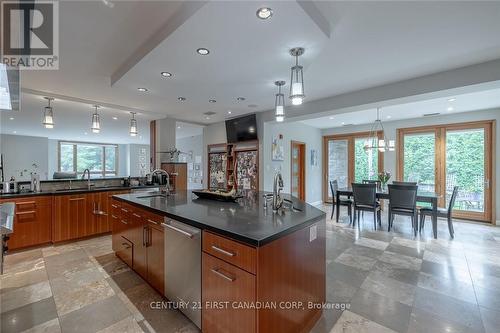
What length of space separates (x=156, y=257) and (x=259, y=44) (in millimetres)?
2298

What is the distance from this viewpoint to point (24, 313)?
1979 millimetres

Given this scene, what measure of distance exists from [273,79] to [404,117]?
4.81 metres

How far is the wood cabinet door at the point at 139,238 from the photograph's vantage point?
2.39m

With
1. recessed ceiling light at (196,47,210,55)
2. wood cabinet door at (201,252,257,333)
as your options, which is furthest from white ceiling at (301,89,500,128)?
wood cabinet door at (201,252,257,333)

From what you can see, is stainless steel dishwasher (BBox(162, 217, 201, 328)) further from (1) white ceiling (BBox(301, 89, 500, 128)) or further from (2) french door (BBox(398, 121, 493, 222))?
(2) french door (BBox(398, 121, 493, 222))

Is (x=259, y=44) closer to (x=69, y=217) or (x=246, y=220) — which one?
(x=246, y=220)

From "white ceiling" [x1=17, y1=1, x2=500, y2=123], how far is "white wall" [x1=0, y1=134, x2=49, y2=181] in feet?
27.8

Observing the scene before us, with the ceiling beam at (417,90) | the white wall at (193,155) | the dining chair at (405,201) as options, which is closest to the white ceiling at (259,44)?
the ceiling beam at (417,90)

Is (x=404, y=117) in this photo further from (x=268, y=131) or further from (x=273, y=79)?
(x=273, y=79)

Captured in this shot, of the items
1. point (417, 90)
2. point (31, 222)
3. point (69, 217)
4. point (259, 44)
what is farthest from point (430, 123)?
point (31, 222)

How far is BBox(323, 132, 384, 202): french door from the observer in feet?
22.6

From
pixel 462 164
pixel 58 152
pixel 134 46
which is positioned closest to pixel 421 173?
pixel 462 164

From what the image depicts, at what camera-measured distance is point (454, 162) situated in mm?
5586

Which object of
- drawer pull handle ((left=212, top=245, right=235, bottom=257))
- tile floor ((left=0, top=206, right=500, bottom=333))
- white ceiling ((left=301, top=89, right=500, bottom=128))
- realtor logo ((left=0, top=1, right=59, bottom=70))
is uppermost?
white ceiling ((left=301, top=89, right=500, bottom=128))
